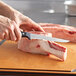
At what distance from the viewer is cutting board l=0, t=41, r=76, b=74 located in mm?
1326

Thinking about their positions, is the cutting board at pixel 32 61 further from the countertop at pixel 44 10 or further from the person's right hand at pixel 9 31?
the countertop at pixel 44 10

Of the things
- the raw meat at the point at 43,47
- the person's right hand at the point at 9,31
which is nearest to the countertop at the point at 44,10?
the raw meat at the point at 43,47

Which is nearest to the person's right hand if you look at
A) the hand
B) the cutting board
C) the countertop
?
the cutting board

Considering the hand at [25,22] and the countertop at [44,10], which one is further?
the countertop at [44,10]

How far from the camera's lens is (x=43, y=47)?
1517mm

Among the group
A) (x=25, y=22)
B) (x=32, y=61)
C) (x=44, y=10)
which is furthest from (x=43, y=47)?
(x=44, y=10)

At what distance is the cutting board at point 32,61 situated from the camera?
4.35ft

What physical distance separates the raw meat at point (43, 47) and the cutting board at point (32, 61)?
0.03 metres

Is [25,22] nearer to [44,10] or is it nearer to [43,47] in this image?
[43,47]

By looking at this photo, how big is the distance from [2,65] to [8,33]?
188 millimetres

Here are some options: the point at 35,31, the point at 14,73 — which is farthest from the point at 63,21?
the point at 14,73

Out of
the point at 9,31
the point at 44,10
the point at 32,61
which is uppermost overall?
the point at 44,10

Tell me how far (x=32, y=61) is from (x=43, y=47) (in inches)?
5.9

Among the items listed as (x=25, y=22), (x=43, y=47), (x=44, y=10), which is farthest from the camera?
(x=44, y=10)
